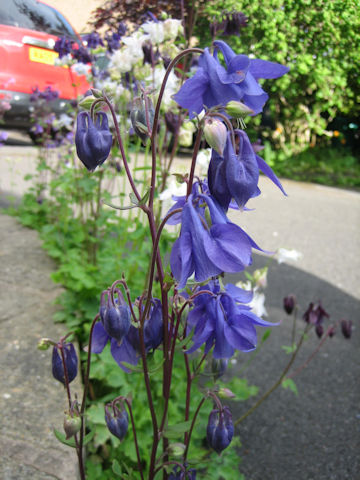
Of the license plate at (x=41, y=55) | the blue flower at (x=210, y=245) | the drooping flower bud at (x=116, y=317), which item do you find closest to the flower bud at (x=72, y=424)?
the drooping flower bud at (x=116, y=317)

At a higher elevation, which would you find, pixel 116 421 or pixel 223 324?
pixel 223 324

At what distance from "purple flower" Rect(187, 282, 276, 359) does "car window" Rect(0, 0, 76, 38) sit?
2.09 meters

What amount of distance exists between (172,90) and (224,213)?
58.9 inches

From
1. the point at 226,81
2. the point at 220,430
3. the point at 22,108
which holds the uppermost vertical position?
the point at 226,81

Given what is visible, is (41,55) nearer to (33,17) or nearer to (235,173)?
(33,17)

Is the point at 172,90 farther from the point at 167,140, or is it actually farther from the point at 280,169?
the point at 280,169

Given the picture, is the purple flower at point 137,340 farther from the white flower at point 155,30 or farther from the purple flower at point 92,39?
the purple flower at point 92,39

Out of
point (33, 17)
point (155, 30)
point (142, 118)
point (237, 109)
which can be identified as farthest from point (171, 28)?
point (237, 109)

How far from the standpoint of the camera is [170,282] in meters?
0.91

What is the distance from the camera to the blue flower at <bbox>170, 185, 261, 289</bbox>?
0.73 meters

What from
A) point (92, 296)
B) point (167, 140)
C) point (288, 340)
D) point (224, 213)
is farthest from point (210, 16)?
point (224, 213)

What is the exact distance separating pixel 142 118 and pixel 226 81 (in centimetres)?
28

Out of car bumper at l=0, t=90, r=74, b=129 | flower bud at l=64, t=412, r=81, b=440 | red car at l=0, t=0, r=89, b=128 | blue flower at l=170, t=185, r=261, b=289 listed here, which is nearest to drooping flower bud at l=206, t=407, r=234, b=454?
flower bud at l=64, t=412, r=81, b=440

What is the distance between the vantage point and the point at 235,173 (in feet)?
2.39
